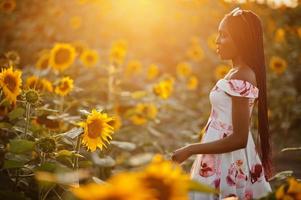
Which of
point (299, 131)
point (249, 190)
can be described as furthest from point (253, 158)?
point (299, 131)

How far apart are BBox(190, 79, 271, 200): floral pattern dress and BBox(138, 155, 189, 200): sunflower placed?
1.47 m

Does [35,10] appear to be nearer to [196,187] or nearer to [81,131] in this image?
[81,131]

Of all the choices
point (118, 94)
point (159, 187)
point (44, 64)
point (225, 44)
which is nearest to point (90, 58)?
point (118, 94)

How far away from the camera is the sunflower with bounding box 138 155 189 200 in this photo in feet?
4.23

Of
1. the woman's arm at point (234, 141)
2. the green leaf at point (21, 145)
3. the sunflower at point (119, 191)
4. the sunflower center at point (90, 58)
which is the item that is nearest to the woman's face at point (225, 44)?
the woman's arm at point (234, 141)

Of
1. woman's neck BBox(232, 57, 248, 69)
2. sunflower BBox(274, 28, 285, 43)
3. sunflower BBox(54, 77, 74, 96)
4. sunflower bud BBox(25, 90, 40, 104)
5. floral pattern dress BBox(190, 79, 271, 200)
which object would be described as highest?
sunflower BBox(274, 28, 285, 43)

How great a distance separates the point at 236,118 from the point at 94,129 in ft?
1.85

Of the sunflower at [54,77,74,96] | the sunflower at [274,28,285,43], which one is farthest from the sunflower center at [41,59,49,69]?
the sunflower at [274,28,285,43]

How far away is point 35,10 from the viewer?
29.5 ft

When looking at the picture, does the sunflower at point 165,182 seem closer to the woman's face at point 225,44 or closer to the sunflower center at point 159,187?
the sunflower center at point 159,187

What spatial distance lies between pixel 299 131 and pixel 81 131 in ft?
16.8

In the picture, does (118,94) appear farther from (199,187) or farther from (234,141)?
(199,187)

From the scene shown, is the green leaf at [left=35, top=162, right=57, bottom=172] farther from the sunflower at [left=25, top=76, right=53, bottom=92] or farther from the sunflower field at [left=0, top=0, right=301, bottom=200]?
the sunflower at [left=25, top=76, right=53, bottom=92]

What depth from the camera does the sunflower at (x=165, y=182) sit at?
129 cm
